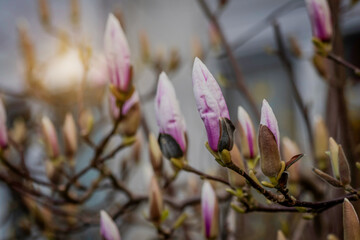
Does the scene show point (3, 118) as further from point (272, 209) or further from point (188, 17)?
point (188, 17)

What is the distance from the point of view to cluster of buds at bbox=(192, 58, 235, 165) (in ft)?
0.81

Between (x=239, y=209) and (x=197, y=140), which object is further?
(x=197, y=140)

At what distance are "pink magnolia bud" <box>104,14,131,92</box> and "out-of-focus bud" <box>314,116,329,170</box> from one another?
0.18 metres

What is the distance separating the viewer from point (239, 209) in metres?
0.31

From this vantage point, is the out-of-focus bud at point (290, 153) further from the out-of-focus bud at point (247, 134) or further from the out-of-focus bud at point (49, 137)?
the out-of-focus bud at point (49, 137)

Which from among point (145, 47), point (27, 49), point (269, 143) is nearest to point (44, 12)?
point (27, 49)

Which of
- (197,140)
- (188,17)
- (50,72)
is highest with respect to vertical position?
(188,17)

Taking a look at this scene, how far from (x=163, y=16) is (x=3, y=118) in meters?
1.85

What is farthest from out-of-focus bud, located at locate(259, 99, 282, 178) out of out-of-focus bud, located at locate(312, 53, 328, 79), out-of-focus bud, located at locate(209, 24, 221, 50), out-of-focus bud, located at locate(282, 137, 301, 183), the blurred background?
the blurred background

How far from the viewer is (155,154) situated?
406 millimetres

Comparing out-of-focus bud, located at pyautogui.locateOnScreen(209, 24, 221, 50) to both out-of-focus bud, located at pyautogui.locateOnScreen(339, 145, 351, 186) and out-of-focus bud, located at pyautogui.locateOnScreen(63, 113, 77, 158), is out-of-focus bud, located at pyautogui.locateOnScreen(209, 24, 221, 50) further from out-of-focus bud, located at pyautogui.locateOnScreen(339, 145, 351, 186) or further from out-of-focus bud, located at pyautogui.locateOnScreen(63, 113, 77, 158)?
out-of-focus bud, located at pyautogui.locateOnScreen(339, 145, 351, 186)

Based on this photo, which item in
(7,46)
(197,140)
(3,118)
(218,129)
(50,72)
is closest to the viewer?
(218,129)

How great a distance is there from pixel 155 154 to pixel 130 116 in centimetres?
4

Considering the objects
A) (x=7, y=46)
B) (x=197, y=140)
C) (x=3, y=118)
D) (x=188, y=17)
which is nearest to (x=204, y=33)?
(x=188, y=17)
